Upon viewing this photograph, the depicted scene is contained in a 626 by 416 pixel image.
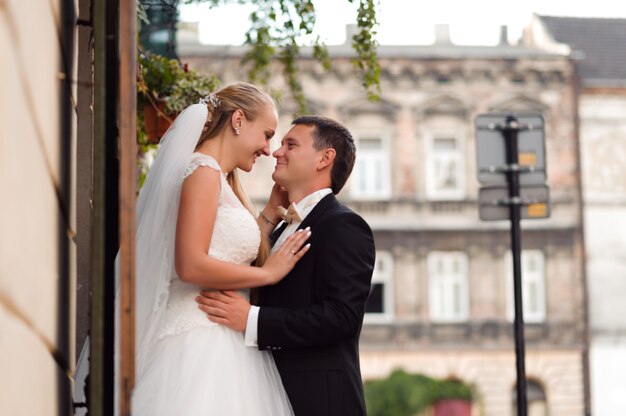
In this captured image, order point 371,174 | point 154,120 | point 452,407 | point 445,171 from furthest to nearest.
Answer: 1. point 445,171
2. point 371,174
3. point 452,407
4. point 154,120

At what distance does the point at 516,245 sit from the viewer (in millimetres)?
7234

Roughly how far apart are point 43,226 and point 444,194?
30.2 m

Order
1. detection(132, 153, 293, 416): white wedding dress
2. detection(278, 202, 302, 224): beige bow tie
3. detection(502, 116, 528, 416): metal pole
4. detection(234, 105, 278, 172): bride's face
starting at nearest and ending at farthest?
detection(132, 153, 293, 416): white wedding dress → detection(234, 105, 278, 172): bride's face → detection(278, 202, 302, 224): beige bow tie → detection(502, 116, 528, 416): metal pole

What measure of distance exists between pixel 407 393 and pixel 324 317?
25.9 m

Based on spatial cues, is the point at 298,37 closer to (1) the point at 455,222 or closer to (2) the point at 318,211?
(2) the point at 318,211

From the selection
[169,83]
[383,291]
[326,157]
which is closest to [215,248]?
[326,157]

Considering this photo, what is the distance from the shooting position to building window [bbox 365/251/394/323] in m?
31.2

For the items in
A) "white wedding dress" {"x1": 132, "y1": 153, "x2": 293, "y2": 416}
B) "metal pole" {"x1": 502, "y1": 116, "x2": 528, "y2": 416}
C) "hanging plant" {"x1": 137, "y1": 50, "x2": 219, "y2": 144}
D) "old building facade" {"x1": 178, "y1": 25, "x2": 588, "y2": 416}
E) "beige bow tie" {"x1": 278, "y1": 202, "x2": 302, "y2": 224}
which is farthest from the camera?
"old building facade" {"x1": 178, "y1": 25, "x2": 588, "y2": 416}

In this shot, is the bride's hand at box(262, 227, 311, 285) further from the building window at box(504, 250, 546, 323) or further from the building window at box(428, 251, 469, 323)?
the building window at box(504, 250, 546, 323)

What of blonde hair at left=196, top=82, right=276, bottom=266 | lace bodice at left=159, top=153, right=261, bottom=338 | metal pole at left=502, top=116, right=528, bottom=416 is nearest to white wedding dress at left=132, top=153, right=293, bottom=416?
lace bodice at left=159, top=153, right=261, bottom=338

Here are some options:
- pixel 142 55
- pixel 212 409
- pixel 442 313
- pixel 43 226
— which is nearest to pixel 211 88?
pixel 142 55

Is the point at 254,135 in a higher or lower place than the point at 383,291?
higher

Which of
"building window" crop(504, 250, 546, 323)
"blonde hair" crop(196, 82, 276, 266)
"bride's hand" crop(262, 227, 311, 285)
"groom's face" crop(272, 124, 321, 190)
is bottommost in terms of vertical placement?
"building window" crop(504, 250, 546, 323)

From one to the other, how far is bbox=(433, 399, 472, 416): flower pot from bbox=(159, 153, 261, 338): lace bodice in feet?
85.7
